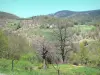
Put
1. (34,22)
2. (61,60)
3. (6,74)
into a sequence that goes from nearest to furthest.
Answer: (6,74), (61,60), (34,22)

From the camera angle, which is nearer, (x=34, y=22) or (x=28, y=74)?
(x=28, y=74)

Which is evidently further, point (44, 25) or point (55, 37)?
point (44, 25)

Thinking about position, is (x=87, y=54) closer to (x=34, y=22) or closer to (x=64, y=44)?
(x=64, y=44)

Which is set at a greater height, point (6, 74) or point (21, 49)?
point (6, 74)

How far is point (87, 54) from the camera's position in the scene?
166ft

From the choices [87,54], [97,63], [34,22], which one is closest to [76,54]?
[87,54]

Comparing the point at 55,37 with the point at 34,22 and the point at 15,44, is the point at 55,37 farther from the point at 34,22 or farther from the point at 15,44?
the point at 34,22

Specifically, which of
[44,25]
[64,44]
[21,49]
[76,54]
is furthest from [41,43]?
[44,25]

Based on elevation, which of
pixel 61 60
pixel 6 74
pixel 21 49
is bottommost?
pixel 61 60

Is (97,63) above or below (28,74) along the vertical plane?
below

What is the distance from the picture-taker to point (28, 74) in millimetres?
14078

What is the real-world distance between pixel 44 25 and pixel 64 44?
113801mm

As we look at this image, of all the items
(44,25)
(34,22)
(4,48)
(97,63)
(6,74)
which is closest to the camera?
(6,74)

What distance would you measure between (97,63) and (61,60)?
10.0m
